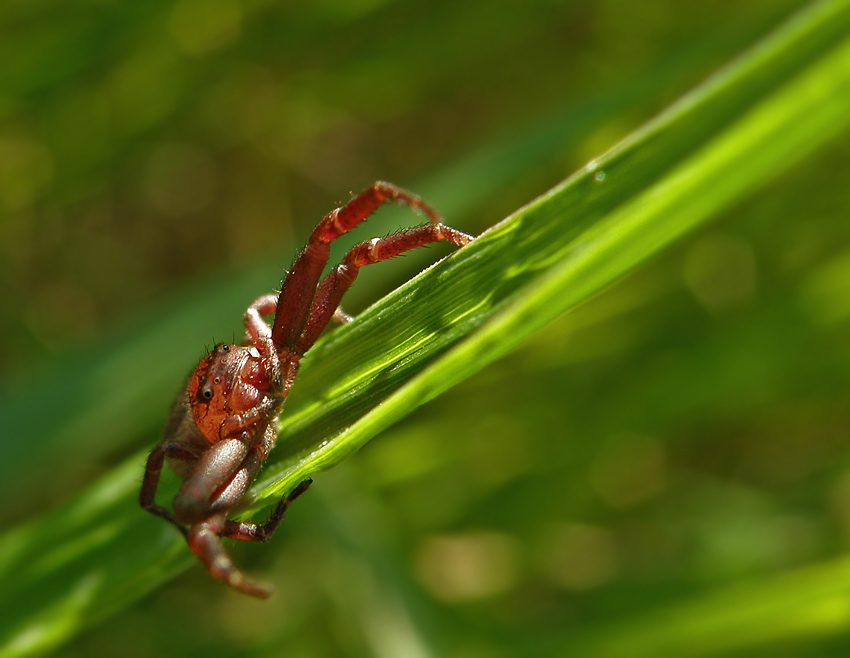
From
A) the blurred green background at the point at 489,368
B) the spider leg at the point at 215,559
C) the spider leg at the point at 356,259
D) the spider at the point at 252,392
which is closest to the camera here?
the spider leg at the point at 215,559

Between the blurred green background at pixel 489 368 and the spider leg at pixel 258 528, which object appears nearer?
the spider leg at pixel 258 528

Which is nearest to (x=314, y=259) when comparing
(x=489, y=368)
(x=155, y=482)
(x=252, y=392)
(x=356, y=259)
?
(x=356, y=259)

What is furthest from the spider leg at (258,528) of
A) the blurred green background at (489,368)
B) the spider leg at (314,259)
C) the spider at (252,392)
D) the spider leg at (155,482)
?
the blurred green background at (489,368)

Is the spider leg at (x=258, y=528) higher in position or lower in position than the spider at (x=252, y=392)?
lower

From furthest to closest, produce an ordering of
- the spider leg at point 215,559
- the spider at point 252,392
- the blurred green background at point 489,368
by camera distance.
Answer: the blurred green background at point 489,368, the spider at point 252,392, the spider leg at point 215,559

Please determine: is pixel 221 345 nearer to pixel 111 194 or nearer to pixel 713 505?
pixel 713 505

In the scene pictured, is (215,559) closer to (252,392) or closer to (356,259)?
(252,392)

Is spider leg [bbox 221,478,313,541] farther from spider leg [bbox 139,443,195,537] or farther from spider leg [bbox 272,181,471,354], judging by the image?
spider leg [bbox 272,181,471,354]

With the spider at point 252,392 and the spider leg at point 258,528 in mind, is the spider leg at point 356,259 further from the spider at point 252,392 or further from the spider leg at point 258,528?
the spider leg at point 258,528
